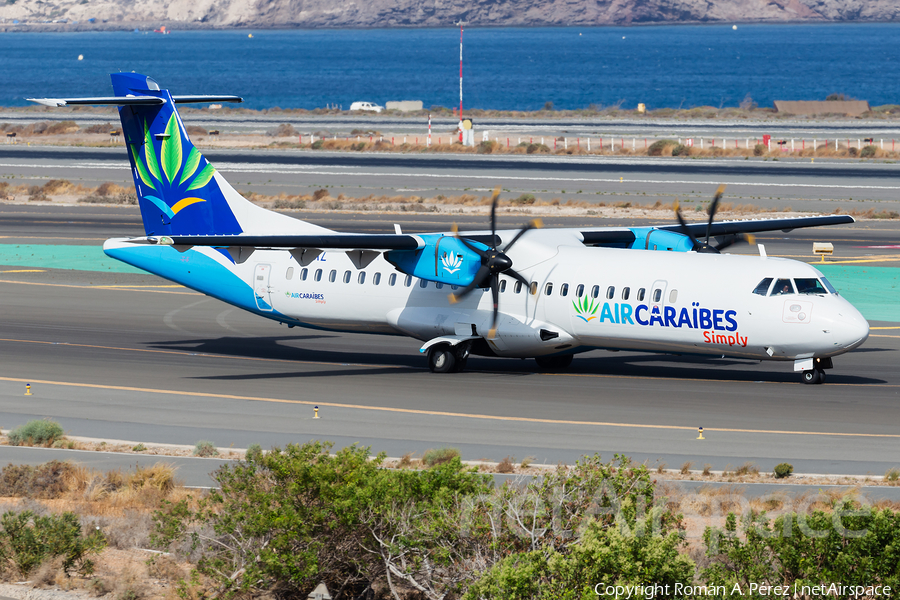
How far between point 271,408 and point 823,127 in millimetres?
93907

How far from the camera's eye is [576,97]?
177 meters

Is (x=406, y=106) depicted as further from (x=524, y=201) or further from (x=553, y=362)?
(x=553, y=362)

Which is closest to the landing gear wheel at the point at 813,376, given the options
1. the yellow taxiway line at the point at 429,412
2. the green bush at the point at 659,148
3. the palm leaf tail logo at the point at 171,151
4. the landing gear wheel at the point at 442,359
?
the yellow taxiway line at the point at 429,412

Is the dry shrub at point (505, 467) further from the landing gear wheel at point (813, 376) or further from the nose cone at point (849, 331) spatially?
the landing gear wheel at point (813, 376)

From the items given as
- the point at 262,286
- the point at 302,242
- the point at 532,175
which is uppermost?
the point at 532,175

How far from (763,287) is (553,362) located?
6.15 m

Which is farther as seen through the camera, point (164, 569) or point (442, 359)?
point (442, 359)

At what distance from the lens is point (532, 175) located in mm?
73375

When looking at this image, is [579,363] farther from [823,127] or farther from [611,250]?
[823,127]

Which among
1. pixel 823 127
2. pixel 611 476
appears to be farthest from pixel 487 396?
pixel 823 127

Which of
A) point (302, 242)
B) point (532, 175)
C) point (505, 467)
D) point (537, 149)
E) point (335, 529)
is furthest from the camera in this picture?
point (537, 149)

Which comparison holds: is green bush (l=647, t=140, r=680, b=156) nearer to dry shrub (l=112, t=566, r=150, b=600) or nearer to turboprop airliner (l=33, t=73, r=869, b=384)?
turboprop airliner (l=33, t=73, r=869, b=384)

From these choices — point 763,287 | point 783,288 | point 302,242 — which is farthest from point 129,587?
point 783,288

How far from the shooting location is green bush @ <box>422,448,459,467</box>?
18.9m
